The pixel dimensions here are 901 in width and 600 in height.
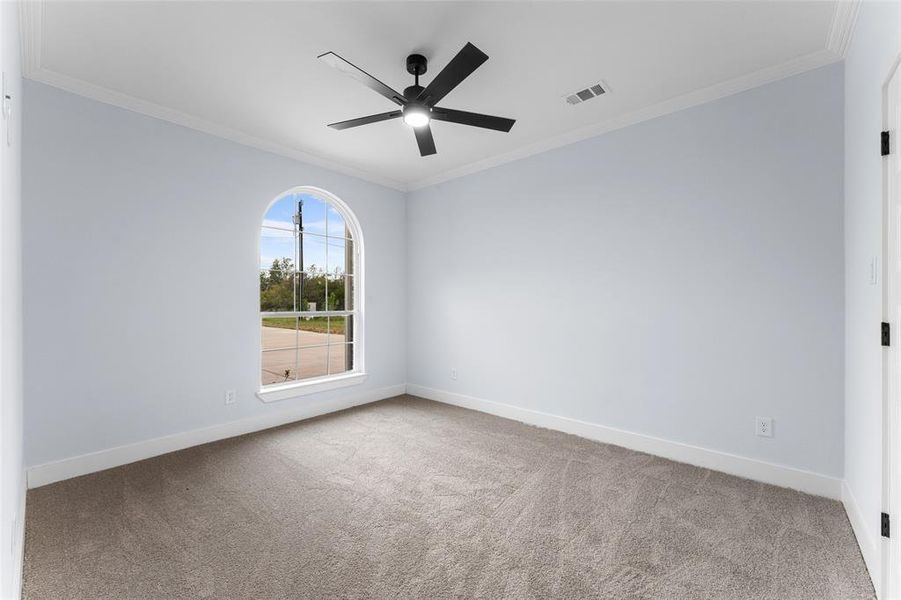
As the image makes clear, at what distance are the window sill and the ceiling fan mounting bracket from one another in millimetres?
3065

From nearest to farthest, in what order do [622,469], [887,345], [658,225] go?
[887,345] < [622,469] < [658,225]

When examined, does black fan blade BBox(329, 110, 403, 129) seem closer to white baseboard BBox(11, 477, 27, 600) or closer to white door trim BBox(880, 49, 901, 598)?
white door trim BBox(880, 49, 901, 598)

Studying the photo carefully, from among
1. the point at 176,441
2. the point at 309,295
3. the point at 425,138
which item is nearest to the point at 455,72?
the point at 425,138

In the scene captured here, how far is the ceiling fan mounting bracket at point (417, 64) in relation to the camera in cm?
244

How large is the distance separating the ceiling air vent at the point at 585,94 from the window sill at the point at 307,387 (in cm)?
349

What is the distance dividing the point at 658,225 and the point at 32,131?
448 cm

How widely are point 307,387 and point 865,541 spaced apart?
13.5 feet

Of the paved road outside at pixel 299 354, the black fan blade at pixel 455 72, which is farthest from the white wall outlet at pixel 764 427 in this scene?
the paved road outside at pixel 299 354

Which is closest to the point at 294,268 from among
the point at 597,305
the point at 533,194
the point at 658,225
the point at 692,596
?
the point at 533,194

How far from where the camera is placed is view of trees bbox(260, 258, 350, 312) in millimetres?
3984

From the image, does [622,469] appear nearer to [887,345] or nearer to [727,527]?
[727,527]

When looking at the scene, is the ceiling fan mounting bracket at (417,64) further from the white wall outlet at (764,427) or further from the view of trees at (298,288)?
the white wall outlet at (764,427)

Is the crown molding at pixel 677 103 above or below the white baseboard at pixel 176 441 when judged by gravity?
above

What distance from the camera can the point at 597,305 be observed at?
3494 millimetres
